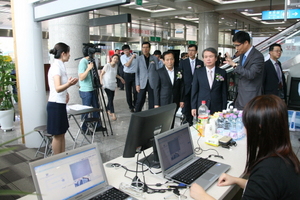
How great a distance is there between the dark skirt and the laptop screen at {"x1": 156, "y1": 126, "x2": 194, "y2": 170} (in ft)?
6.08

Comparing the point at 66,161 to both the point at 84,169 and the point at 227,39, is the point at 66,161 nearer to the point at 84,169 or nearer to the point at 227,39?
the point at 84,169

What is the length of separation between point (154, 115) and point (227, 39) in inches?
887

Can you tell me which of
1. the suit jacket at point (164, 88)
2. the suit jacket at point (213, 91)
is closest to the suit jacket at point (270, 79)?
the suit jacket at point (213, 91)

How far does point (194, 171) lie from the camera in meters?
1.67

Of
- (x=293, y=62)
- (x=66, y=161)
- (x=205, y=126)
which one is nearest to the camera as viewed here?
(x=66, y=161)

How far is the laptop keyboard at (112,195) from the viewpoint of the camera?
1.36 m

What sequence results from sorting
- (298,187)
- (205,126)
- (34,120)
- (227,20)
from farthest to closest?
(227,20)
(34,120)
(205,126)
(298,187)

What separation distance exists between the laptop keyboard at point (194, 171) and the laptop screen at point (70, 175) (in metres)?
0.49

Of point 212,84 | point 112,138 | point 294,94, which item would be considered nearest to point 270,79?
point 294,94

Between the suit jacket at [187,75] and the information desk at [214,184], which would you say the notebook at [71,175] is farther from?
the suit jacket at [187,75]

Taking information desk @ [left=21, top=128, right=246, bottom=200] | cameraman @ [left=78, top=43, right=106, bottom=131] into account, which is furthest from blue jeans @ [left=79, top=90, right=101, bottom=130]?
information desk @ [left=21, top=128, right=246, bottom=200]

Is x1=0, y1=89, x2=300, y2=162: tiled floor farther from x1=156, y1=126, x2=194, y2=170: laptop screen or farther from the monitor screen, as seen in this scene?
x1=156, y1=126, x2=194, y2=170: laptop screen

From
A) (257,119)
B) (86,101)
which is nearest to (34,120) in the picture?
(86,101)

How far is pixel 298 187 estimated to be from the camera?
1138mm
